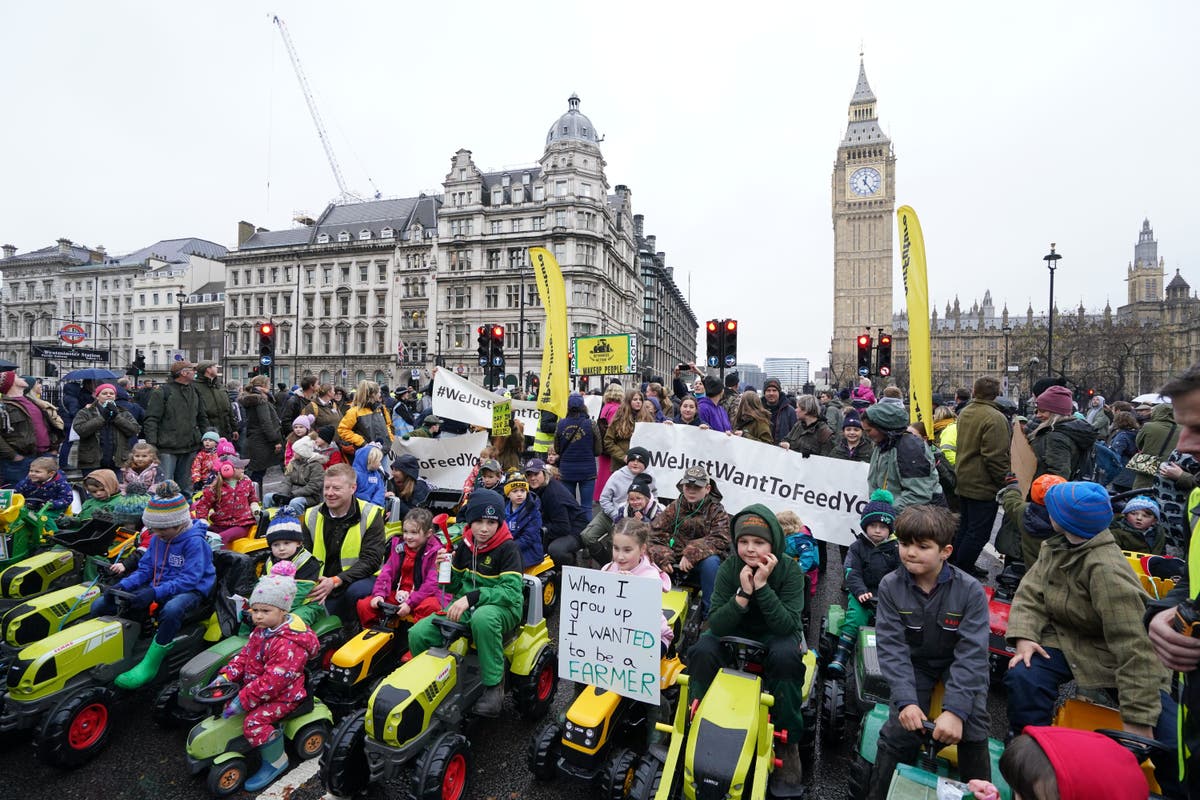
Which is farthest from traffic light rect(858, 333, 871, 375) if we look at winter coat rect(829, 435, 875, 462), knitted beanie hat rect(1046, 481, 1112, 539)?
knitted beanie hat rect(1046, 481, 1112, 539)

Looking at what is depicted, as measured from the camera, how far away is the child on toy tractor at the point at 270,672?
3.56 m

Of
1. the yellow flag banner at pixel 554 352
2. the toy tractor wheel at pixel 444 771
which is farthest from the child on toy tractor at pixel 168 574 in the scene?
the yellow flag banner at pixel 554 352

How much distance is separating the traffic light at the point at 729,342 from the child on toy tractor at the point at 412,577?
10544mm

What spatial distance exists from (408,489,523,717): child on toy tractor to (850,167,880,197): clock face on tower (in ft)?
425

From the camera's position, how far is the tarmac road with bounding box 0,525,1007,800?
344cm

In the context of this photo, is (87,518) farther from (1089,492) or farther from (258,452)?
(1089,492)

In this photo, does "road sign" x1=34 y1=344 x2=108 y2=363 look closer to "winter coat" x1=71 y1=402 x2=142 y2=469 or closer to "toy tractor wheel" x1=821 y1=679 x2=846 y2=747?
"winter coat" x1=71 y1=402 x2=142 y2=469

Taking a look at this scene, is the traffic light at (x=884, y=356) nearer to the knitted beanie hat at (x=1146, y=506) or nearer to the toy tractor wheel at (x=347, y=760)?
the knitted beanie hat at (x=1146, y=506)

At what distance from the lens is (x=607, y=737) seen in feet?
11.3

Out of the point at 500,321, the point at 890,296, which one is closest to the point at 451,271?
the point at 500,321

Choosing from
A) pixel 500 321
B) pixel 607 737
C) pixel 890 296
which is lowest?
pixel 607 737

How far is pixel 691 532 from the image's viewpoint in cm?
520

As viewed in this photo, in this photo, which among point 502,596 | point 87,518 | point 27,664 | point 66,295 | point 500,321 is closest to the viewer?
point 27,664

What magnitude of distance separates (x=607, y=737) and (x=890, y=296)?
12731cm
